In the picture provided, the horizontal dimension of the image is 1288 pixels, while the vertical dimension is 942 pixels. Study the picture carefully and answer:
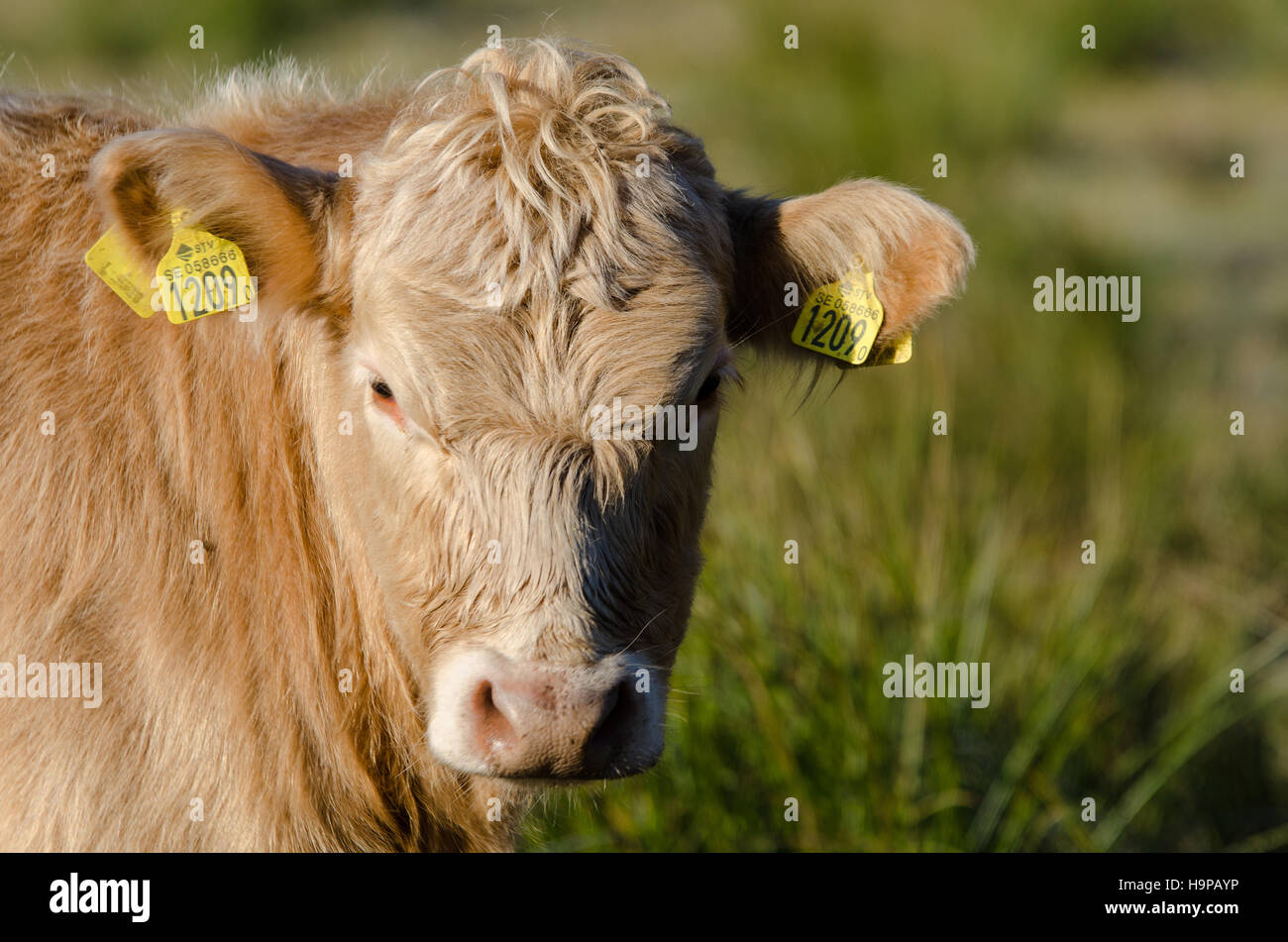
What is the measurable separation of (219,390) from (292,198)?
54 centimetres

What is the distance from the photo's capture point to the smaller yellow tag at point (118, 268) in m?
3.11

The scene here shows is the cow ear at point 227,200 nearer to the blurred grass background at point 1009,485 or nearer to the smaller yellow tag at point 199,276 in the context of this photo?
the smaller yellow tag at point 199,276

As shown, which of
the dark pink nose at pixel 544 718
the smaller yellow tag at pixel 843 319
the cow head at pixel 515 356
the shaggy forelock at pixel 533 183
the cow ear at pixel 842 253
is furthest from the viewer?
the smaller yellow tag at pixel 843 319

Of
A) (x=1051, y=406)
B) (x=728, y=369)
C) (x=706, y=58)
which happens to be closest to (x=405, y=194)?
(x=728, y=369)

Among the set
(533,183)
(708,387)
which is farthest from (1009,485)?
(533,183)

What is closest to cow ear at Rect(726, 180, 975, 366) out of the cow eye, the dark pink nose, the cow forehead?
the cow eye

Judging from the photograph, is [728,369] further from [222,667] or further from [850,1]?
[850,1]

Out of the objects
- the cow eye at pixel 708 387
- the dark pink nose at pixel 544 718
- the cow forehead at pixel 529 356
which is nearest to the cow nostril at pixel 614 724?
the dark pink nose at pixel 544 718

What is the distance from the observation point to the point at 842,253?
3.60 m

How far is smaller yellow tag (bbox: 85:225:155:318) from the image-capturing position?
311cm

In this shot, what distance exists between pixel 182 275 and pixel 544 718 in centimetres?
143

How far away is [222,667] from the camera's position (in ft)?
10.5

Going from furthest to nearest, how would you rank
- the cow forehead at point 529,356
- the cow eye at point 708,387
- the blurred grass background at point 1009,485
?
1. the blurred grass background at point 1009,485
2. the cow eye at point 708,387
3. the cow forehead at point 529,356

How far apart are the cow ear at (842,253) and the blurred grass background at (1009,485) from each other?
1.28 feet
